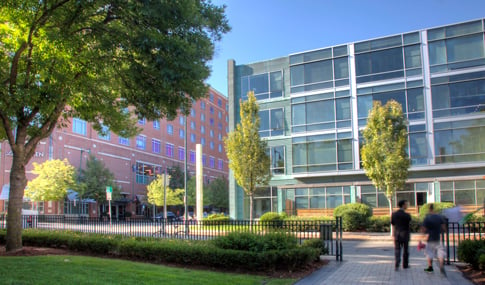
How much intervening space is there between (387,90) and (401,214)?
23147 mm

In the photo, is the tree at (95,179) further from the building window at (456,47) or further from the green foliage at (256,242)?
the green foliage at (256,242)

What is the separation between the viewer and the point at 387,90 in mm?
31594

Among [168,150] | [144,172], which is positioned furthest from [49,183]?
[168,150]

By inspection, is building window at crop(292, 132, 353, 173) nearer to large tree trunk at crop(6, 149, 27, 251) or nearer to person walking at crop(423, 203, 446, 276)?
person walking at crop(423, 203, 446, 276)

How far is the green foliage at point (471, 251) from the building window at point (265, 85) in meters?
26.4

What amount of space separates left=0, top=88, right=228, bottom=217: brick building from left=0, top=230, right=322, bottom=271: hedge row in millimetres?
25942

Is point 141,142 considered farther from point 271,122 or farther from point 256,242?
point 256,242

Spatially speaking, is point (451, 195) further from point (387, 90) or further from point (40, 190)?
point (40, 190)

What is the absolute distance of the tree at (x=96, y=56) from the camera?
385 inches

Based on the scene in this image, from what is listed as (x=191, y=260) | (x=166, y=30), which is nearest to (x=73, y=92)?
(x=166, y=30)

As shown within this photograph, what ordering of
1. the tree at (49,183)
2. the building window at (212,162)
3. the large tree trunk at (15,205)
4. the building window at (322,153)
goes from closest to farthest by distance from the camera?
1. the large tree trunk at (15,205)
2. the building window at (322,153)
3. the tree at (49,183)
4. the building window at (212,162)

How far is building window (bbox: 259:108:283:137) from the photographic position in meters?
35.5

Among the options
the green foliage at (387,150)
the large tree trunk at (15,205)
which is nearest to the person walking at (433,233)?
the large tree trunk at (15,205)

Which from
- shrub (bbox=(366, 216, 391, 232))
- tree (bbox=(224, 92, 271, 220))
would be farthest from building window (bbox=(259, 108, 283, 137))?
shrub (bbox=(366, 216, 391, 232))
